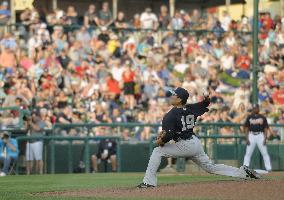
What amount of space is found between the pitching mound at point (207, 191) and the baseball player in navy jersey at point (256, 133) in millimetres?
7583

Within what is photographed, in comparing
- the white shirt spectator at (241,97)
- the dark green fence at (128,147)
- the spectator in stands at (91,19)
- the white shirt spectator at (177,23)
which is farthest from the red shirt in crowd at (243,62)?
the spectator in stands at (91,19)

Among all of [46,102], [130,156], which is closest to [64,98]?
[46,102]

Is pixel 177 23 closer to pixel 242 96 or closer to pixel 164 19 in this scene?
pixel 164 19

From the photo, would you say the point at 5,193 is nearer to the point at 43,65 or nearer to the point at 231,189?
the point at 231,189

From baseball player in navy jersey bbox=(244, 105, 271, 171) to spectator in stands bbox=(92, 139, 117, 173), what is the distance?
3.28 metres

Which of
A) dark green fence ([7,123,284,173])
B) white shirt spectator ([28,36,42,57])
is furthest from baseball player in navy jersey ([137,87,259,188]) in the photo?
white shirt spectator ([28,36,42,57])

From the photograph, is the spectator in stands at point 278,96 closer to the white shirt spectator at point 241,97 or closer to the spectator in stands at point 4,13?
the white shirt spectator at point 241,97

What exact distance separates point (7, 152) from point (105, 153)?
267 cm

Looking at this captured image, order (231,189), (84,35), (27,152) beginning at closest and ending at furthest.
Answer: (231,189) → (27,152) → (84,35)

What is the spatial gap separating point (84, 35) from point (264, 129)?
6.67m

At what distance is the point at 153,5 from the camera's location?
3222cm

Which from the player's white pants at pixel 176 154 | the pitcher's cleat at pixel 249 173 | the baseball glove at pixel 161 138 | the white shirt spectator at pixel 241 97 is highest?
the white shirt spectator at pixel 241 97

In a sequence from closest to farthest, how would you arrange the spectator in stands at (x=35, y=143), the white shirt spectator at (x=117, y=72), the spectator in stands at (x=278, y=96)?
the spectator in stands at (x=35, y=143) < the white shirt spectator at (x=117, y=72) < the spectator in stands at (x=278, y=96)

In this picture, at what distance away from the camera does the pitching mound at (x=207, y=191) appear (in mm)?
12516
